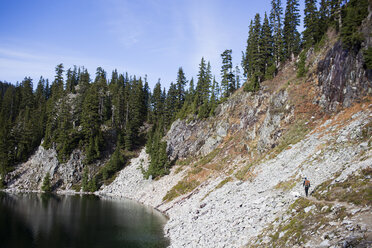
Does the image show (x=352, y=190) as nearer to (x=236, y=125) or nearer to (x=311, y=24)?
(x=236, y=125)

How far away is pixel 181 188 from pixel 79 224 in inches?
829

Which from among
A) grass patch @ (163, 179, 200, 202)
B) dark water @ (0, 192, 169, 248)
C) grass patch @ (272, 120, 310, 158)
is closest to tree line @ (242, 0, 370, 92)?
grass patch @ (272, 120, 310, 158)

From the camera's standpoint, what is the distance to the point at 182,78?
347ft

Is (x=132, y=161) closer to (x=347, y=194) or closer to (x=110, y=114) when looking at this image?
(x=110, y=114)

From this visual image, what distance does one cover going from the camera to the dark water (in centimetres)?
3312

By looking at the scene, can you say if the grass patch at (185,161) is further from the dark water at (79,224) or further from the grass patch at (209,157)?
the dark water at (79,224)

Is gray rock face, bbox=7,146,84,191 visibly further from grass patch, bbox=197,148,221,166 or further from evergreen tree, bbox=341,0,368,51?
evergreen tree, bbox=341,0,368,51

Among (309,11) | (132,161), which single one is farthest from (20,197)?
(309,11)

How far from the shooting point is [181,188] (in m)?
53.1

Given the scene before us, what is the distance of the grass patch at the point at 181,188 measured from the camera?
51.2m

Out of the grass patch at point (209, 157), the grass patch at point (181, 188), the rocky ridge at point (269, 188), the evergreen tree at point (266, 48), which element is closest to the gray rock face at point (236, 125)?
the grass patch at point (209, 157)

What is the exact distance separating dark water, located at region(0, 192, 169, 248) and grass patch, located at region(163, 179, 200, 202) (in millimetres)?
4711

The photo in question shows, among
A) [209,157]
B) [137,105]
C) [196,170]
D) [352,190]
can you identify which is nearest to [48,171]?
[137,105]

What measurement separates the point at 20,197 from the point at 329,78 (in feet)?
263
